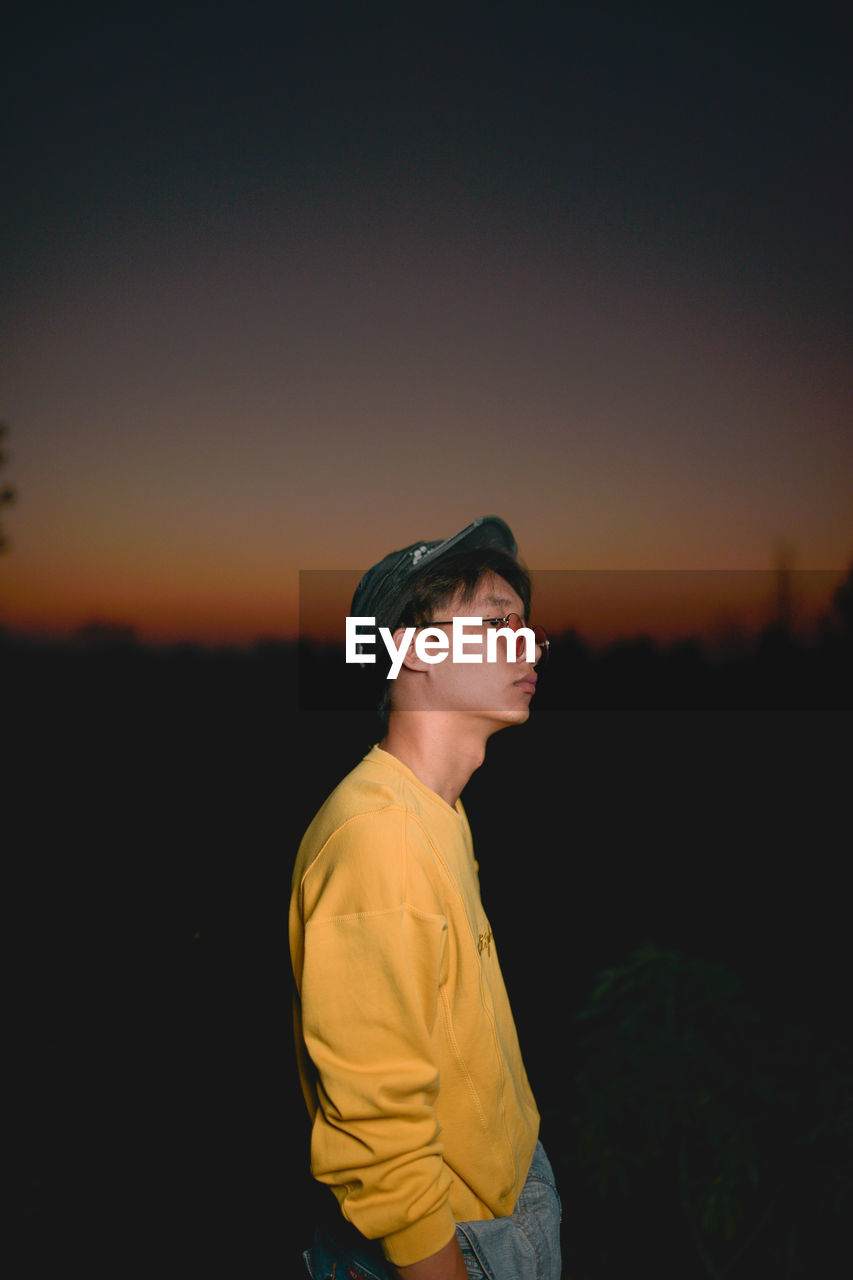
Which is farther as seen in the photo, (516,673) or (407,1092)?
(516,673)

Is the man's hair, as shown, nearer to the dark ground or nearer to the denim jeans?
the denim jeans

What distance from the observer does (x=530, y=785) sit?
6441 millimetres

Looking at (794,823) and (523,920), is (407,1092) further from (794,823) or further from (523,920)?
(523,920)

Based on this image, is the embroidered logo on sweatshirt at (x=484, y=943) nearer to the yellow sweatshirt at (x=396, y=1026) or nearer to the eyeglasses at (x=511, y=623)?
the yellow sweatshirt at (x=396, y=1026)

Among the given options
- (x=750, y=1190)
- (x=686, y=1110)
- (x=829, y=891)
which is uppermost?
(x=829, y=891)

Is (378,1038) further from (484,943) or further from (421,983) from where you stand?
(484,943)

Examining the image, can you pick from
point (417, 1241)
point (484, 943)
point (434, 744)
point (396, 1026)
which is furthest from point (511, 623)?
point (417, 1241)

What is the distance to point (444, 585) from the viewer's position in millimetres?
1497

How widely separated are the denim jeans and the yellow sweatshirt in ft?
0.10

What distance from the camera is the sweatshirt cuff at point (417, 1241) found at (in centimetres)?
105

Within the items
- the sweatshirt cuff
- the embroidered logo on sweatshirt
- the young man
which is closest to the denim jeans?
the young man

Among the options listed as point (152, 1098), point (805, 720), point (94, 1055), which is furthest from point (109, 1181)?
point (805, 720)

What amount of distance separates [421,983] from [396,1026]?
0.07 meters

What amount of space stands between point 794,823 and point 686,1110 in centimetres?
163
